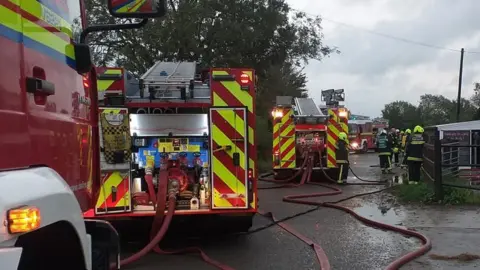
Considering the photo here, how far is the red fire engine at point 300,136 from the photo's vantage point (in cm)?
1472

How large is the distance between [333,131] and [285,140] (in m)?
1.37

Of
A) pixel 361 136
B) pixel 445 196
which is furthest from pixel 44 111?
pixel 361 136

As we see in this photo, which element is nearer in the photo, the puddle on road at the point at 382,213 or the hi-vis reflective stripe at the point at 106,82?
the hi-vis reflective stripe at the point at 106,82

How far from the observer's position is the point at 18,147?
198cm

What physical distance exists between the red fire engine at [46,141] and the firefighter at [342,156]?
39.0ft

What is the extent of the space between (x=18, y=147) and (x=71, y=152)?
0.72 m

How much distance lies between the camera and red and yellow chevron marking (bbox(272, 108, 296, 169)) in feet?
48.2

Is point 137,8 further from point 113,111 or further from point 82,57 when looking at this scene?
point 113,111

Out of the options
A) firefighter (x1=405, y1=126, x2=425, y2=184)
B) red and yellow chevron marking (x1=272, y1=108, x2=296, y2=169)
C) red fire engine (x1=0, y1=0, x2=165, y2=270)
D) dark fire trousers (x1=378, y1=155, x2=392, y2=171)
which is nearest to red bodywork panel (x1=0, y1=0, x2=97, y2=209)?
red fire engine (x1=0, y1=0, x2=165, y2=270)

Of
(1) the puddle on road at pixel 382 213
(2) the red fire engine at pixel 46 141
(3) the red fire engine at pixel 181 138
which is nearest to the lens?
(2) the red fire engine at pixel 46 141

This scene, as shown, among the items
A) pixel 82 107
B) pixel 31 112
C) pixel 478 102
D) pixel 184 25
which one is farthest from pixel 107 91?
pixel 478 102

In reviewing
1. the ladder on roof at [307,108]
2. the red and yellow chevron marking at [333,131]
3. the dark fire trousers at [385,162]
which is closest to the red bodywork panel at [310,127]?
the red and yellow chevron marking at [333,131]

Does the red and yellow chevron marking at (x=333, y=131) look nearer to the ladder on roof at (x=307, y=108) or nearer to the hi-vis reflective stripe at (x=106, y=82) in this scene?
the ladder on roof at (x=307, y=108)

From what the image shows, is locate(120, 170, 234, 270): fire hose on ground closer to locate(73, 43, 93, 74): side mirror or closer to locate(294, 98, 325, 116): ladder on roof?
locate(73, 43, 93, 74): side mirror
